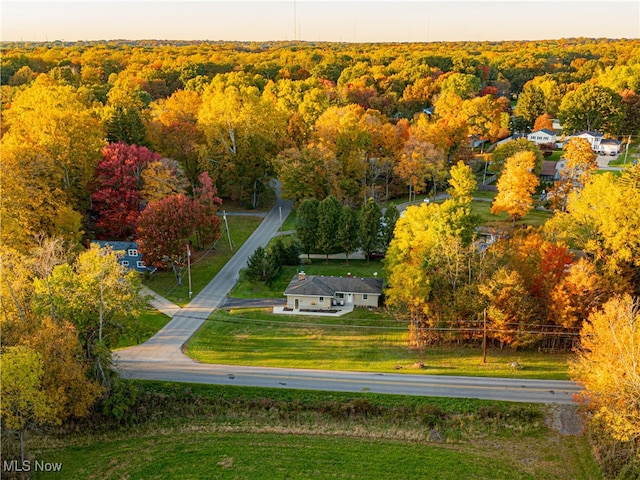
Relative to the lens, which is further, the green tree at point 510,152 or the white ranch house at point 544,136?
the white ranch house at point 544,136

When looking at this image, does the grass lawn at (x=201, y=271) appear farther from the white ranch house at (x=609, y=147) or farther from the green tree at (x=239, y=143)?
the white ranch house at (x=609, y=147)

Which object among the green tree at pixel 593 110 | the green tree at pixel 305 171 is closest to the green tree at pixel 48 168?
the green tree at pixel 305 171

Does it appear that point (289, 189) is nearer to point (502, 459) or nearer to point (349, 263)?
point (349, 263)

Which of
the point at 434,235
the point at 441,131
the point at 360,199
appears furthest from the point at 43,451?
the point at 441,131

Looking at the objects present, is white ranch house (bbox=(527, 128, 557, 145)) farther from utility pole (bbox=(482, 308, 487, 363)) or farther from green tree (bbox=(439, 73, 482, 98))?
utility pole (bbox=(482, 308, 487, 363))

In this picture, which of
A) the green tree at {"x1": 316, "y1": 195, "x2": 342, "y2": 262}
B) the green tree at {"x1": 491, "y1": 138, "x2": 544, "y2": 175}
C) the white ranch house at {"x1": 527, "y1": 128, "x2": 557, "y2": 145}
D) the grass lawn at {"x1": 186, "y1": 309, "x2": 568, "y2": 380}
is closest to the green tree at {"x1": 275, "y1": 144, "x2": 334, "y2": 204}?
the green tree at {"x1": 316, "y1": 195, "x2": 342, "y2": 262}

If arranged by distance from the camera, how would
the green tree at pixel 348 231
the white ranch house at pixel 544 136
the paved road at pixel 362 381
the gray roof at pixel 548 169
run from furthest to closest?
the white ranch house at pixel 544 136 < the gray roof at pixel 548 169 < the green tree at pixel 348 231 < the paved road at pixel 362 381

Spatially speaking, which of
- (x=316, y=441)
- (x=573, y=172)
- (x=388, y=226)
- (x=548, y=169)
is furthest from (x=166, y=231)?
(x=548, y=169)

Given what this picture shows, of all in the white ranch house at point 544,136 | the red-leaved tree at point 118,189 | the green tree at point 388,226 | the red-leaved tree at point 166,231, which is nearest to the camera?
the red-leaved tree at point 166,231

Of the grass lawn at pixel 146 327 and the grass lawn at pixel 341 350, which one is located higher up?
the grass lawn at pixel 146 327
